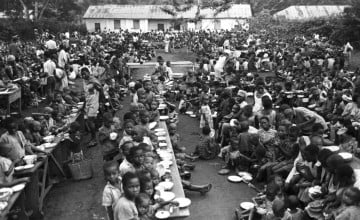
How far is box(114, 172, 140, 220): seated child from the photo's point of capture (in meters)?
4.89

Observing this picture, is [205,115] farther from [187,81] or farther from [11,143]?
Result: [11,143]

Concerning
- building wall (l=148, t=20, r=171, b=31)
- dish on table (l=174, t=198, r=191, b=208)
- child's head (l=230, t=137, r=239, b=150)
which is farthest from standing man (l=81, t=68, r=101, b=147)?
building wall (l=148, t=20, r=171, b=31)

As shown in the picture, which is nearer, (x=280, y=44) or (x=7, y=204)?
(x=7, y=204)

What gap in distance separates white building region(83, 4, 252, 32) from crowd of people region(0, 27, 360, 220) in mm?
23829

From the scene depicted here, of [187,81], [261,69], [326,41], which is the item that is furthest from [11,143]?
[326,41]

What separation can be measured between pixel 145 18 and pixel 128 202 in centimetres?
3843

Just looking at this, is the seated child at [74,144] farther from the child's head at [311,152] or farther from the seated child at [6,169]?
the child's head at [311,152]

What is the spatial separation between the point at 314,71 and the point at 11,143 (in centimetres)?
A: 1187

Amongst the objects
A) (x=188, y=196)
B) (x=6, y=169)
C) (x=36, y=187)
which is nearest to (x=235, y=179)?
(x=188, y=196)

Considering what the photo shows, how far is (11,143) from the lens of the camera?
7.16m

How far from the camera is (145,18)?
41.8 m

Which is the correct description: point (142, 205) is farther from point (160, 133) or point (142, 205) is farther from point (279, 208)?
point (160, 133)

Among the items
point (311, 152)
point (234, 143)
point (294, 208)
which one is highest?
point (311, 152)

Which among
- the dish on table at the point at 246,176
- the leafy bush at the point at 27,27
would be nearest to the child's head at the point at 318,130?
the dish on table at the point at 246,176
